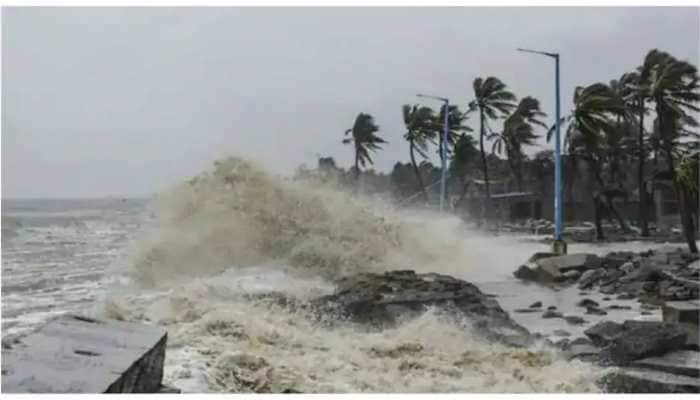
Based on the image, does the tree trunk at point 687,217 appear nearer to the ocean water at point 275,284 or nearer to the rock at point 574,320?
the ocean water at point 275,284

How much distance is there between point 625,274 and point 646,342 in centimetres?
370

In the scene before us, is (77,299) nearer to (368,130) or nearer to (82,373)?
(368,130)

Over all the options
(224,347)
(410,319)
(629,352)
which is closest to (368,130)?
(410,319)

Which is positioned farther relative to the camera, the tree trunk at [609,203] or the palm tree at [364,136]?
the tree trunk at [609,203]

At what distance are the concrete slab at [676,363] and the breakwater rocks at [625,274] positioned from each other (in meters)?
2.31

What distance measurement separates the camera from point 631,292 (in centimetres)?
696

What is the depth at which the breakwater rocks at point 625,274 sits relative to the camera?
22.2 ft

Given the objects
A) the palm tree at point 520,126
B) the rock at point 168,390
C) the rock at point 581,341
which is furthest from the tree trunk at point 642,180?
the rock at point 168,390

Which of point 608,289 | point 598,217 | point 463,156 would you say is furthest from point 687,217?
point 598,217

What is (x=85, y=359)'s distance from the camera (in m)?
3.21

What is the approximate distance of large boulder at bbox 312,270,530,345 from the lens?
205 inches

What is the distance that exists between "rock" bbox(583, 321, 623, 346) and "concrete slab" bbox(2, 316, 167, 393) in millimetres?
2579

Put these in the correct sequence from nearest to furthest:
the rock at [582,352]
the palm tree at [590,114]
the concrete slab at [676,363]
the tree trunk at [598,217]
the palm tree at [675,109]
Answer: the concrete slab at [676,363], the rock at [582,352], the palm tree at [590,114], the palm tree at [675,109], the tree trunk at [598,217]

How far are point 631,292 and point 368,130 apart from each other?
3176 millimetres
